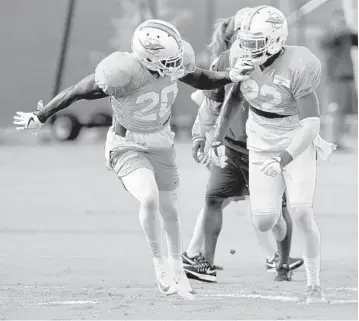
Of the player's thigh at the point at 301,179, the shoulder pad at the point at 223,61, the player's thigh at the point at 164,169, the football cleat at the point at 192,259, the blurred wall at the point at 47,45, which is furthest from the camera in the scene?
the blurred wall at the point at 47,45

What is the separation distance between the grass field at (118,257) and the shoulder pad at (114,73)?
123cm

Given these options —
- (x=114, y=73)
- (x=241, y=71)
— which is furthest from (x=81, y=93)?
(x=241, y=71)

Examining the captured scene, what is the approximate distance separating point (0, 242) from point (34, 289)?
2.61 metres

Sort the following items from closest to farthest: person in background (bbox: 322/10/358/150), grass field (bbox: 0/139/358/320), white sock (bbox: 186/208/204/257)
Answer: grass field (bbox: 0/139/358/320) → white sock (bbox: 186/208/204/257) → person in background (bbox: 322/10/358/150)

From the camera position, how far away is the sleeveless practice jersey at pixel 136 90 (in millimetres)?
7855

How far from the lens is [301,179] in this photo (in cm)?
792

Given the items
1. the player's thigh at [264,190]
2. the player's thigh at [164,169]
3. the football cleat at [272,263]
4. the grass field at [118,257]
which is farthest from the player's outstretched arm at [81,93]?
the football cleat at [272,263]

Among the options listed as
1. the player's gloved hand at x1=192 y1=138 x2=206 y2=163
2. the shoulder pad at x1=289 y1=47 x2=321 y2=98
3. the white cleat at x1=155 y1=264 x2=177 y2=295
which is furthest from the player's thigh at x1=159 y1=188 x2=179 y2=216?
the shoulder pad at x1=289 y1=47 x2=321 y2=98

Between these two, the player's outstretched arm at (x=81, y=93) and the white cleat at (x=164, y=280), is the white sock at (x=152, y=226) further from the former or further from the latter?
the player's outstretched arm at (x=81, y=93)

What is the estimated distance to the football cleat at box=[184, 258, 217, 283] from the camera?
9.03m

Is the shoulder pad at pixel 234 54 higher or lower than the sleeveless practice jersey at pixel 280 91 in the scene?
higher

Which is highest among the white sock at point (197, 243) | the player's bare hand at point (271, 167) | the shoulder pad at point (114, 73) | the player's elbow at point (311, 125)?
the shoulder pad at point (114, 73)

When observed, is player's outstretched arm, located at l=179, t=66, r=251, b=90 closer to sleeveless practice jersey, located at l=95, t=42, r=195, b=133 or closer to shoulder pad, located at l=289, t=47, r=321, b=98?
sleeveless practice jersey, located at l=95, t=42, r=195, b=133

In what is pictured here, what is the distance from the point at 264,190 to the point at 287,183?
0.62 ft
